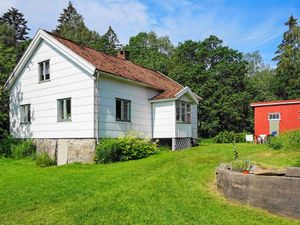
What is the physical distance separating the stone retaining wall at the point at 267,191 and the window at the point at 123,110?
36.0 feet

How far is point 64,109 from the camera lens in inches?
712

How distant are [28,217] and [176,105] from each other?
13761mm

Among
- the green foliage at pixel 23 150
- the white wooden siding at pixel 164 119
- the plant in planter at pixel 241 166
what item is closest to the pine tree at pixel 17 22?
the green foliage at pixel 23 150

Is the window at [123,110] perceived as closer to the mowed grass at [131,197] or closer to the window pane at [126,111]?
the window pane at [126,111]

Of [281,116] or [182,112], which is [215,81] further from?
[182,112]

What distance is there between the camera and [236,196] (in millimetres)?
7383

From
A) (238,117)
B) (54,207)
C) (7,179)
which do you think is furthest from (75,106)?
(238,117)

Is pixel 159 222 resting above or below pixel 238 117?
below

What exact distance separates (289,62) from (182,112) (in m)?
34.8

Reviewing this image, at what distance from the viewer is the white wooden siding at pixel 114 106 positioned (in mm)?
16844

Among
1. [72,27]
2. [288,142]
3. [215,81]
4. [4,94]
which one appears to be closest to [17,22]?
[72,27]

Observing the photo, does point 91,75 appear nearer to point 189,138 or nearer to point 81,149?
point 81,149

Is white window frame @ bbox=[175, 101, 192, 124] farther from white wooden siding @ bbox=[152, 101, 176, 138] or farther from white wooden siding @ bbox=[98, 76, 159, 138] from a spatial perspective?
white wooden siding @ bbox=[98, 76, 159, 138]

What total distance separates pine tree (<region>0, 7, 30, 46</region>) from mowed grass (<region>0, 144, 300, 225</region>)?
52.9 m
